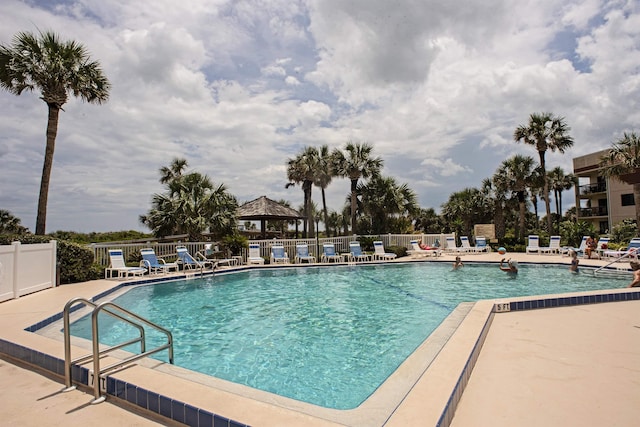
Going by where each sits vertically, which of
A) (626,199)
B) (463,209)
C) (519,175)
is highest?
(519,175)

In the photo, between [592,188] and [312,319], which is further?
[592,188]

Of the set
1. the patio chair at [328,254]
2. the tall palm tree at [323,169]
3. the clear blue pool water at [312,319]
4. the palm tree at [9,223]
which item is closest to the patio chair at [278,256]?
the patio chair at [328,254]

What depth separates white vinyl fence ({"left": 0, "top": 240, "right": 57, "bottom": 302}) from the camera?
25.4 ft

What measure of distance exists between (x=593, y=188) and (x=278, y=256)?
102 feet

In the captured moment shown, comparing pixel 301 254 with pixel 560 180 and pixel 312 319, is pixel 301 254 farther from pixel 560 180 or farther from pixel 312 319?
pixel 560 180

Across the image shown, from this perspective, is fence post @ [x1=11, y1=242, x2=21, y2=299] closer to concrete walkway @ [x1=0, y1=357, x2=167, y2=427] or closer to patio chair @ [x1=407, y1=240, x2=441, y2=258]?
concrete walkway @ [x1=0, y1=357, x2=167, y2=427]

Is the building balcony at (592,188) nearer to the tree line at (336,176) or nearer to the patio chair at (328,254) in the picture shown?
the tree line at (336,176)

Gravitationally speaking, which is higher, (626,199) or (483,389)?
(626,199)

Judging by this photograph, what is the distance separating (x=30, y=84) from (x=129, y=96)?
10.2 feet

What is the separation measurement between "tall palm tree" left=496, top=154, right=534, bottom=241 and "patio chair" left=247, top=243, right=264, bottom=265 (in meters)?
19.2

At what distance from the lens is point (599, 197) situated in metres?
32.8

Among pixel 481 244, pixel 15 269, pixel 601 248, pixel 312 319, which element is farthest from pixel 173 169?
pixel 601 248

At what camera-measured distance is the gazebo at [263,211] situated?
20219 millimetres

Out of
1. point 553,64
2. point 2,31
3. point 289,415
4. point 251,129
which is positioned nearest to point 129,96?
point 2,31
